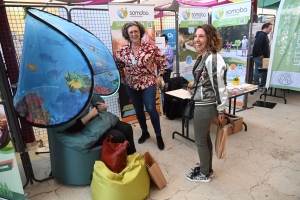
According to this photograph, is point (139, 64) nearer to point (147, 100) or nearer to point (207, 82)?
point (147, 100)

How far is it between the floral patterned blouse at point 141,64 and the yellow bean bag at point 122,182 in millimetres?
949

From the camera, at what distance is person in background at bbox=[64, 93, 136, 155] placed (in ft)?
5.96

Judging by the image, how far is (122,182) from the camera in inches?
63.2

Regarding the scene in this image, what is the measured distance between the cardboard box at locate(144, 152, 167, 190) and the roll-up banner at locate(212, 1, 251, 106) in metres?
2.16

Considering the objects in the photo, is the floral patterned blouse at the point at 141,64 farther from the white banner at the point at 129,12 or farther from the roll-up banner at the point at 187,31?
the roll-up banner at the point at 187,31

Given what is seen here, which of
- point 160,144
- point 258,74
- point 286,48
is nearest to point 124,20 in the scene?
point 160,144

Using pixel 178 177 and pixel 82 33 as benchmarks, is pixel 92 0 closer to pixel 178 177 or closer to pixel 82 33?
pixel 82 33

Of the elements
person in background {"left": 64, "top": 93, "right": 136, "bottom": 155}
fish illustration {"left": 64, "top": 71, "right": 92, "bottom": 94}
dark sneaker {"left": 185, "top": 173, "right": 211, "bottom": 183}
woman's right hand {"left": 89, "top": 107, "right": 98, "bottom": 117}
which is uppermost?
fish illustration {"left": 64, "top": 71, "right": 92, "bottom": 94}

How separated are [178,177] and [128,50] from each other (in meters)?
1.42

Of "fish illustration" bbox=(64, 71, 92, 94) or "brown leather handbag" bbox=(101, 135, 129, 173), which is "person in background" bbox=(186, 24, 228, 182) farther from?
"fish illustration" bbox=(64, 71, 92, 94)

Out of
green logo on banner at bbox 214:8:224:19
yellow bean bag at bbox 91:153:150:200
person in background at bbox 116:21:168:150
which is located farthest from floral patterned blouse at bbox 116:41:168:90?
green logo on banner at bbox 214:8:224:19

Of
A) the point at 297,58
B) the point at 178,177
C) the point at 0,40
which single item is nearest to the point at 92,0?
the point at 0,40

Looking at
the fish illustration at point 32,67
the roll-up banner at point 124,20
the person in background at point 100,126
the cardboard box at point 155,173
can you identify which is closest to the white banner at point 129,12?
the roll-up banner at point 124,20

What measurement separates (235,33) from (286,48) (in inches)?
31.6
